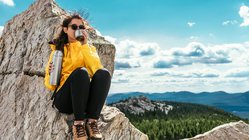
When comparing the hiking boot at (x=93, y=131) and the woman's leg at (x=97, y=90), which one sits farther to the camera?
the hiking boot at (x=93, y=131)

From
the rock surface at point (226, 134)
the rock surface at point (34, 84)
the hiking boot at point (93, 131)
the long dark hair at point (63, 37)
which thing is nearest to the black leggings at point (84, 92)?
the hiking boot at point (93, 131)

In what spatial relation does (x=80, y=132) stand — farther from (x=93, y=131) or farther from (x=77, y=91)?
(x=77, y=91)

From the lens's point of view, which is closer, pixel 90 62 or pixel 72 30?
pixel 90 62

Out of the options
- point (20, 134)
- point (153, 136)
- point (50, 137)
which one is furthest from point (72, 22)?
point (153, 136)

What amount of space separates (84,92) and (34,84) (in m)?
3.02

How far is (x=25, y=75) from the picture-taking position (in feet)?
35.1

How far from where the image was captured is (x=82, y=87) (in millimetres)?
7688

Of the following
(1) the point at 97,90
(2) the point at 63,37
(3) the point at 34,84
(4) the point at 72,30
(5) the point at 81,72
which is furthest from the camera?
(3) the point at 34,84

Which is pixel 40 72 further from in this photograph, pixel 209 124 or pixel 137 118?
pixel 137 118

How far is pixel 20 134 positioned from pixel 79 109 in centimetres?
288

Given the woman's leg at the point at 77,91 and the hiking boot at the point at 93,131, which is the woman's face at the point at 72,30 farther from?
the hiking boot at the point at 93,131

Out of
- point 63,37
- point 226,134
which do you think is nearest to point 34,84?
point 63,37

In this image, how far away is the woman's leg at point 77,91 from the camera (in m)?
7.66

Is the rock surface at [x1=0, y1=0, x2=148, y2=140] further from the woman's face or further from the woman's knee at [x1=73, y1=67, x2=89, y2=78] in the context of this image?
the woman's face
